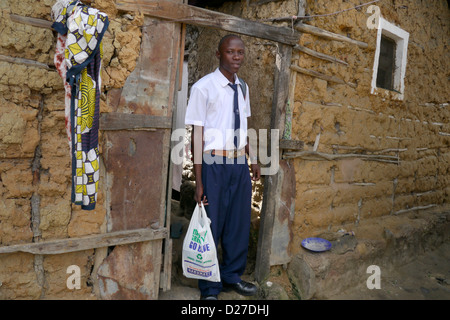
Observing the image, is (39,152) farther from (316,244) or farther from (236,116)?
(316,244)

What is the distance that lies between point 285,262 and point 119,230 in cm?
168

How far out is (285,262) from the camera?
11.5ft

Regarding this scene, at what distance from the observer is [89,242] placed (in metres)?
2.50

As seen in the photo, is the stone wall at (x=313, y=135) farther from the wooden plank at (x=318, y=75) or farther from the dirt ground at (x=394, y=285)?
the dirt ground at (x=394, y=285)

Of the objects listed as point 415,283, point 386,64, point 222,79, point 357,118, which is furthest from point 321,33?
point 415,283

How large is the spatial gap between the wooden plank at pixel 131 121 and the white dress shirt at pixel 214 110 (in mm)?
192

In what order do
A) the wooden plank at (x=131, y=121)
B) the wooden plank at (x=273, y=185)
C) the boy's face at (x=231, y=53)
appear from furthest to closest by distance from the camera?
the wooden plank at (x=273, y=185) < the boy's face at (x=231, y=53) < the wooden plank at (x=131, y=121)

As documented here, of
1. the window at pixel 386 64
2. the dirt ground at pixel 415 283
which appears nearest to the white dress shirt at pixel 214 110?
the dirt ground at pixel 415 283

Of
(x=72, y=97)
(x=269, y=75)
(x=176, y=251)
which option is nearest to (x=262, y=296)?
(x=176, y=251)

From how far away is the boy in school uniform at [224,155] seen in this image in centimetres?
283

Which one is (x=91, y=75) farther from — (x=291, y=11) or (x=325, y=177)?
(x=325, y=177)

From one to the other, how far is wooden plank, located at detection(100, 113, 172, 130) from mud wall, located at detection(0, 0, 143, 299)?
0.08 m

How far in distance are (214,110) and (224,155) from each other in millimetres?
373

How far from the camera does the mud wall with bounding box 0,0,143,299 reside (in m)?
2.20
